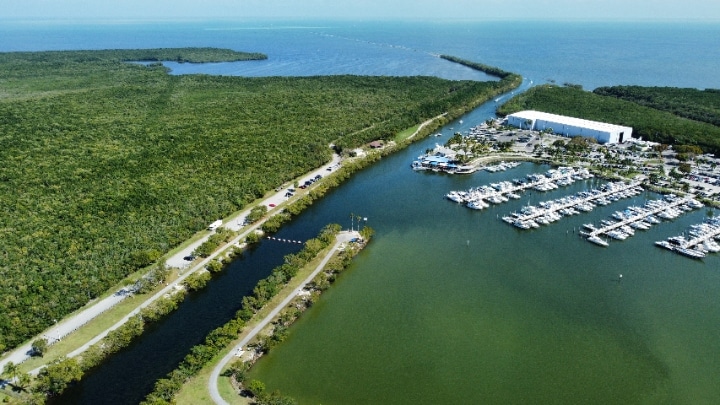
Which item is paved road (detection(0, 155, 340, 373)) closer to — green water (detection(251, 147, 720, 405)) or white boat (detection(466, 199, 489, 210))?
green water (detection(251, 147, 720, 405))

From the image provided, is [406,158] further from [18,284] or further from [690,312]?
[18,284]

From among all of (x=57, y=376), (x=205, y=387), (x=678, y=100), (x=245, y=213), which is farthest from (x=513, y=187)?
(x=678, y=100)

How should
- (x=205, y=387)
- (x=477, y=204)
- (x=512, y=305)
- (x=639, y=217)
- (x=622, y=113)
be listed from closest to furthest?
(x=205, y=387)
(x=512, y=305)
(x=639, y=217)
(x=477, y=204)
(x=622, y=113)

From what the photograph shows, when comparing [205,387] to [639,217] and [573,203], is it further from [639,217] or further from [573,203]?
[639,217]

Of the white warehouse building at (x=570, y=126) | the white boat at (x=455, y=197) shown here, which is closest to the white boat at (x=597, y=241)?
the white boat at (x=455, y=197)

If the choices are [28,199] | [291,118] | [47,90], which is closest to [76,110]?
[47,90]

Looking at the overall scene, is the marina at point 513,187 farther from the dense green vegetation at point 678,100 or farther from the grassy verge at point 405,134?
the dense green vegetation at point 678,100

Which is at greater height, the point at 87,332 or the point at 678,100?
the point at 678,100


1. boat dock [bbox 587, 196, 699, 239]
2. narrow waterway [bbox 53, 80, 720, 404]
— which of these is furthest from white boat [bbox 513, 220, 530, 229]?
boat dock [bbox 587, 196, 699, 239]
